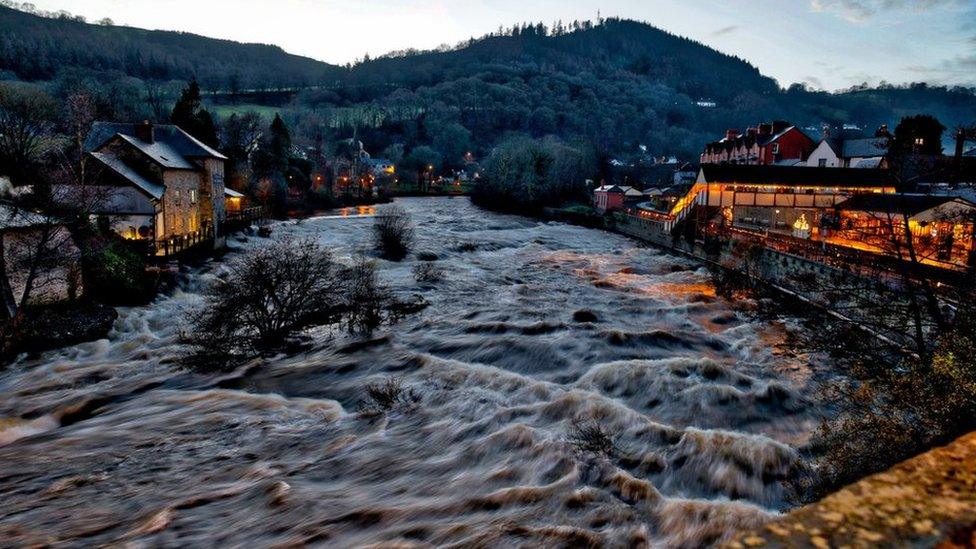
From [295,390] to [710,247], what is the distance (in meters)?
32.4

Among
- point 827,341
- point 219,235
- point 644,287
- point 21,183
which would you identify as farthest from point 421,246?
point 827,341

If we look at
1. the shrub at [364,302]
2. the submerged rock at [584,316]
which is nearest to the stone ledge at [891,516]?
the shrub at [364,302]

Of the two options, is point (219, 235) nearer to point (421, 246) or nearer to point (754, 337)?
point (421, 246)

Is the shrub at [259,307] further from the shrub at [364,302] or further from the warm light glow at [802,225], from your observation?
the warm light glow at [802,225]

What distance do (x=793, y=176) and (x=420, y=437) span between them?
158 feet

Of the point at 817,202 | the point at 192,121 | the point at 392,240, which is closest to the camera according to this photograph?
the point at 392,240

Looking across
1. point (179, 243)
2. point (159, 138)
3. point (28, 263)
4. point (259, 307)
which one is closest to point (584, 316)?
point (259, 307)

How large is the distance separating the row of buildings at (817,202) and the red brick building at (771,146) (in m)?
0.13

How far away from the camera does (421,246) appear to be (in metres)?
43.9

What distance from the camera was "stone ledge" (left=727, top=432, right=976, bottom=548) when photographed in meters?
1.91

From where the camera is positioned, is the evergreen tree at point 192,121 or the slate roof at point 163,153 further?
the evergreen tree at point 192,121

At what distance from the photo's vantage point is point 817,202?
4844 centimetres

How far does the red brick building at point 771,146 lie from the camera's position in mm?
70500

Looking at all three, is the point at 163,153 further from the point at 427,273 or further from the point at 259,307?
the point at 259,307
